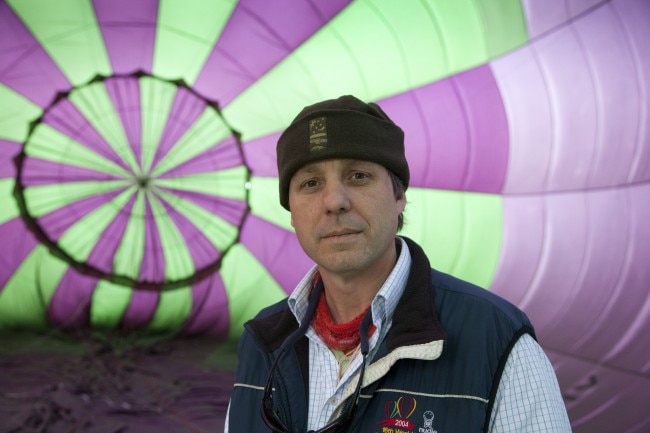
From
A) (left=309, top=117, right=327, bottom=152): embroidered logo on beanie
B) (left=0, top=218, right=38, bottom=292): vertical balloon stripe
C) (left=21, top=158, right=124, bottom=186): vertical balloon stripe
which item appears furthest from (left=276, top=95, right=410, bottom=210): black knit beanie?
(left=0, top=218, right=38, bottom=292): vertical balloon stripe

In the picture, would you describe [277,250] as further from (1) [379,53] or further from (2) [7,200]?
(2) [7,200]


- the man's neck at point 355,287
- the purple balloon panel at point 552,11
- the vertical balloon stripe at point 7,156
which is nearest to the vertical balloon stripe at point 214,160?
the vertical balloon stripe at point 7,156

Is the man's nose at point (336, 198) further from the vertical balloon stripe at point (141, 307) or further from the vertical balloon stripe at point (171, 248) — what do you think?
the vertical balloon stripe at point (141, 307)

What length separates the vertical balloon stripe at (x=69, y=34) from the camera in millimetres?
2855

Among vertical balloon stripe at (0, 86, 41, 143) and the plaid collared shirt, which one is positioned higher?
vertical balloon stripe at (0, 86, 41, 143)

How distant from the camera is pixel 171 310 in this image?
3270mm

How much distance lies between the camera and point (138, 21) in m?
2.89

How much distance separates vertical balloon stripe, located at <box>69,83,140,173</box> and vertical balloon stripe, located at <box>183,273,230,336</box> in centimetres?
62

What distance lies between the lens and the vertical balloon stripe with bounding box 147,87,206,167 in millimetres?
3127

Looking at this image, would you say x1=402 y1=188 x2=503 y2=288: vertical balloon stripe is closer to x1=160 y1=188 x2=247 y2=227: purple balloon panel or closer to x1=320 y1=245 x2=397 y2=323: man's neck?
x1=160 y1=188 x2=247 y2=227: purple balloon panel

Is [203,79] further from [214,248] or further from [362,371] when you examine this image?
[362,371]

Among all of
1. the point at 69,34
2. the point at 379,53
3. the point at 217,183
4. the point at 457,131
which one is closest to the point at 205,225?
the point at 217,183

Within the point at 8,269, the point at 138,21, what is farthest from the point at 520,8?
the point at 8,269

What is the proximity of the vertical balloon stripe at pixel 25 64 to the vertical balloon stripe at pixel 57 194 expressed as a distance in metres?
0.40
